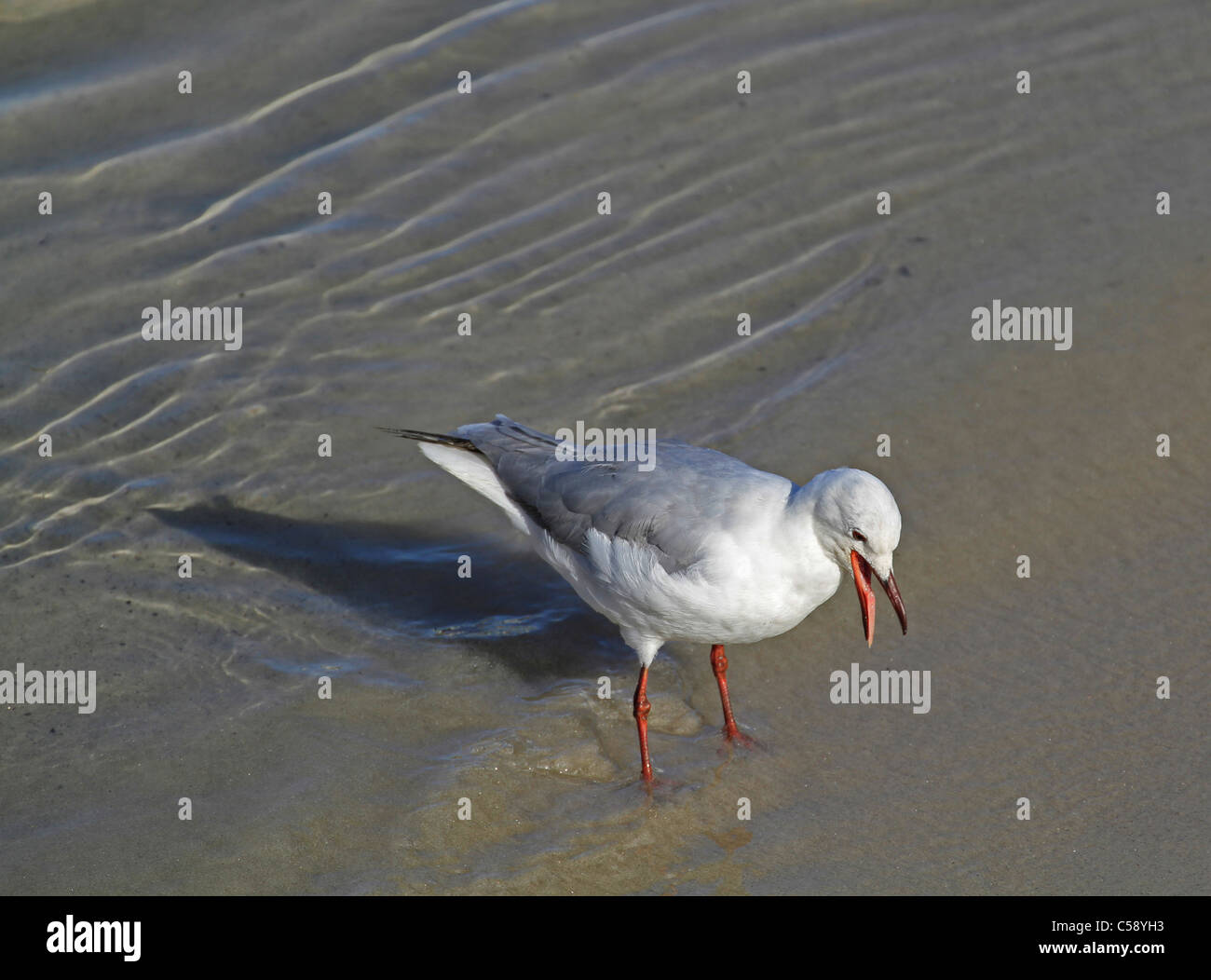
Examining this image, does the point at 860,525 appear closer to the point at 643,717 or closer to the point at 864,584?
the point at 864,584

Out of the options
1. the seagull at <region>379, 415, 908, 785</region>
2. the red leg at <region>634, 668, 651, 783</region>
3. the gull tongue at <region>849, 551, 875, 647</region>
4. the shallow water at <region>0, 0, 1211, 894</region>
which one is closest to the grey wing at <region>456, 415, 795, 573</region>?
the seagull at <region>379, 415, 908, 785</region>

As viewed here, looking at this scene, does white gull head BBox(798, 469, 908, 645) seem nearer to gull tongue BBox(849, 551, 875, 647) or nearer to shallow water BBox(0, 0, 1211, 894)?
gull tongue BBox(849, 551, 875, 647)

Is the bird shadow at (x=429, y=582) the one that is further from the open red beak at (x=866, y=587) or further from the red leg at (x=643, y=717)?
the open red beak at (x=866, y=587)

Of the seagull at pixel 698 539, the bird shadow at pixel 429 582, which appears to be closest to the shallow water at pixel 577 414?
the bird shadow at pixel 429 582

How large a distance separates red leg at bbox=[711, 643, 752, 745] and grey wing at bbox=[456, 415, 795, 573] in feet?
2.12

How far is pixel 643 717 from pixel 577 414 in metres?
2.31

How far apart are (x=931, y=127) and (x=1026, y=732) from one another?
4989 millimetres

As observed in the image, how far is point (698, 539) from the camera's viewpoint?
17.2 ft

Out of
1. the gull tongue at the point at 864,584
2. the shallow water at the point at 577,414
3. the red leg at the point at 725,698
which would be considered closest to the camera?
the gull tongue at the point at 864,584

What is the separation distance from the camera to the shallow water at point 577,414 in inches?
208

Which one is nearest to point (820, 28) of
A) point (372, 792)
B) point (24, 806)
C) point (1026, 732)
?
point (1026, 732)

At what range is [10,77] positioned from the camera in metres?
9.59

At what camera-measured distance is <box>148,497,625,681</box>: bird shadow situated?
631 cm

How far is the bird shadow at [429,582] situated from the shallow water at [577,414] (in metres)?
0.02
